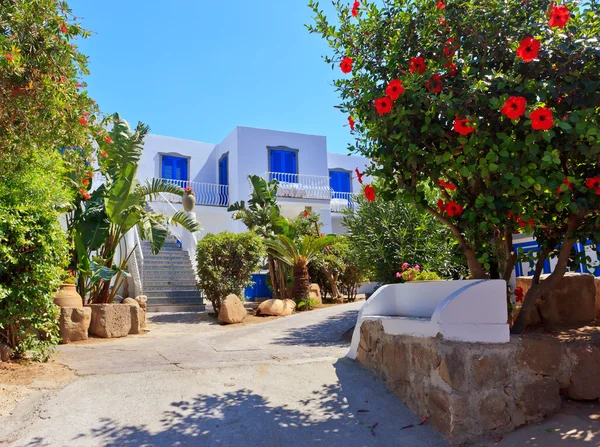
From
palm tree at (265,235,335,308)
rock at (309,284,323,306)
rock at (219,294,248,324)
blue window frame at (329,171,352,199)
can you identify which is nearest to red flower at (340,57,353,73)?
rock at (219,294,248,324)

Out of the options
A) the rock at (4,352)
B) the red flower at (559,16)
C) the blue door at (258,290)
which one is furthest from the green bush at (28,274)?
the blue door at (258,290)

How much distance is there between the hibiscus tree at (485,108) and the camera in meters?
3.71

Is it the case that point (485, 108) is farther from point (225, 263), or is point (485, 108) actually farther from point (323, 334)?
point (225, 263)

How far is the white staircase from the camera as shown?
13438 millimetres

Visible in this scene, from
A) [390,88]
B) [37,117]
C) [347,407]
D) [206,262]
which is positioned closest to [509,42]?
[390,88]

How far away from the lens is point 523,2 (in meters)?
4.06

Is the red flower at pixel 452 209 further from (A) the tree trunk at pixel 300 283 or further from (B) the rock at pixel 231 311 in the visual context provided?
(A) the tree trunk at pixel 300 283

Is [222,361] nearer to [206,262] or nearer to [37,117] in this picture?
[37,117]

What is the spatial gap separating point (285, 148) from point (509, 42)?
19.1 meters

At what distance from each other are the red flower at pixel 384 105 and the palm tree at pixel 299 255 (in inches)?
374

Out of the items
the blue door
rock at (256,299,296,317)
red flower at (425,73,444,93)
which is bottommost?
rock at (256,299,296,317)

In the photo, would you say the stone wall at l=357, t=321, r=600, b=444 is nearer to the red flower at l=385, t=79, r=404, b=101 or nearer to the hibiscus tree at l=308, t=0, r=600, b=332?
the hibiscus tree at l=308, t=0, r=600, b=332

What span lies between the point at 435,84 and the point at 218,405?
11.1 ft

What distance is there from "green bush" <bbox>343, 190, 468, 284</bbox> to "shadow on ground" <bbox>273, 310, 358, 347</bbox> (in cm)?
127
